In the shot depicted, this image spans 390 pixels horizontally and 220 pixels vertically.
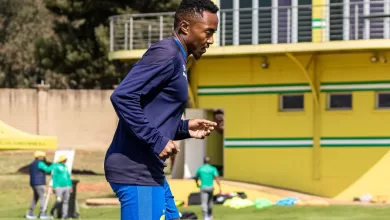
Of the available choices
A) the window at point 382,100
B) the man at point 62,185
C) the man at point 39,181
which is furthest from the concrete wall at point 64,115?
the man at point 62,185

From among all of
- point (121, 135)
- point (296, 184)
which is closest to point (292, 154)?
point (296, 184)

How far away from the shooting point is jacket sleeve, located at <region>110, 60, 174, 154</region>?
20.7 feet

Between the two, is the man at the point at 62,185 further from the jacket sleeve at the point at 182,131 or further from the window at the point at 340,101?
the jacket sleeve at the point at 182,131

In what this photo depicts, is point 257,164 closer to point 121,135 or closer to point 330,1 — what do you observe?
point 330,1

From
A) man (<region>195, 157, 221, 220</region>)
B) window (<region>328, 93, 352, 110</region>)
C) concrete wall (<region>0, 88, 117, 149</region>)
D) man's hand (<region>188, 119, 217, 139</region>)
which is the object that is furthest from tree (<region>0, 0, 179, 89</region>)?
man's hand (<region>188, 119, 217, 139</region>)

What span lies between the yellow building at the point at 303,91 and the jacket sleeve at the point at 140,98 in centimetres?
2410

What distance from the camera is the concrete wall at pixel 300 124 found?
3139 centimetres

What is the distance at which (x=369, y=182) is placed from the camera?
102 feet

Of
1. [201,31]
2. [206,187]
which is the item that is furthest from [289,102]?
[201,31]

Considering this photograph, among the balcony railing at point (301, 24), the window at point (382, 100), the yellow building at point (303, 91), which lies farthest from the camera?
the window at point (382, 100)

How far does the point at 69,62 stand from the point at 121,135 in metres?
44.5

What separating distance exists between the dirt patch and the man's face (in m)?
29.9

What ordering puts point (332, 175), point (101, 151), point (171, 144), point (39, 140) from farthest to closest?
point (101, 151) → point (332, 175) → point (39, 140) → point (171, 144)

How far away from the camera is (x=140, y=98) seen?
6.38 metres
